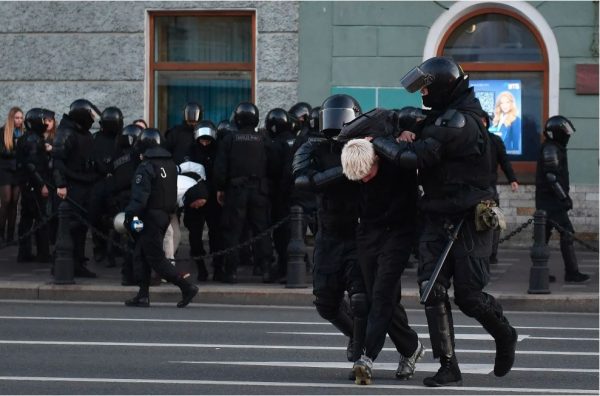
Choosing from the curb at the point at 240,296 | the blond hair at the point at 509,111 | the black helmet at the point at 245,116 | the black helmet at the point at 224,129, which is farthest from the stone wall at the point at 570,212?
the black helmet at the point at 245,116

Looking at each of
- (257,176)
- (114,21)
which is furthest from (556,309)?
(114,21)

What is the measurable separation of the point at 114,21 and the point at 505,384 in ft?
40.3

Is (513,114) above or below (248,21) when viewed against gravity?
below

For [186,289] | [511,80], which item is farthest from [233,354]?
[511,80]

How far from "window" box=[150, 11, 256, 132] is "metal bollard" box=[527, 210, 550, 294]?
6390 millimetres

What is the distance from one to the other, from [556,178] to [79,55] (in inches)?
304

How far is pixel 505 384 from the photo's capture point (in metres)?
9.22

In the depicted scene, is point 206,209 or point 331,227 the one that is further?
point 206,209

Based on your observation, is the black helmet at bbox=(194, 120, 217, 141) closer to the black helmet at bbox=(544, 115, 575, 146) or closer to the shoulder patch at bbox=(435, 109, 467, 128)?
the black helmet at bbox=(544, 115, 575, 146)

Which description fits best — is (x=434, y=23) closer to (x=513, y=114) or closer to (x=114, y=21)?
(x=513, y=114)

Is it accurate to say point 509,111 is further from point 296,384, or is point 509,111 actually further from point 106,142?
point 296,384

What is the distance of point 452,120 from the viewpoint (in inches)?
343

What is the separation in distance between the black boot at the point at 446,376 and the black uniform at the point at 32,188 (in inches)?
353

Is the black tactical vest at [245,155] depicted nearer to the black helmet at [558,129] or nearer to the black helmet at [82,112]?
the black helmet at [82,112]
